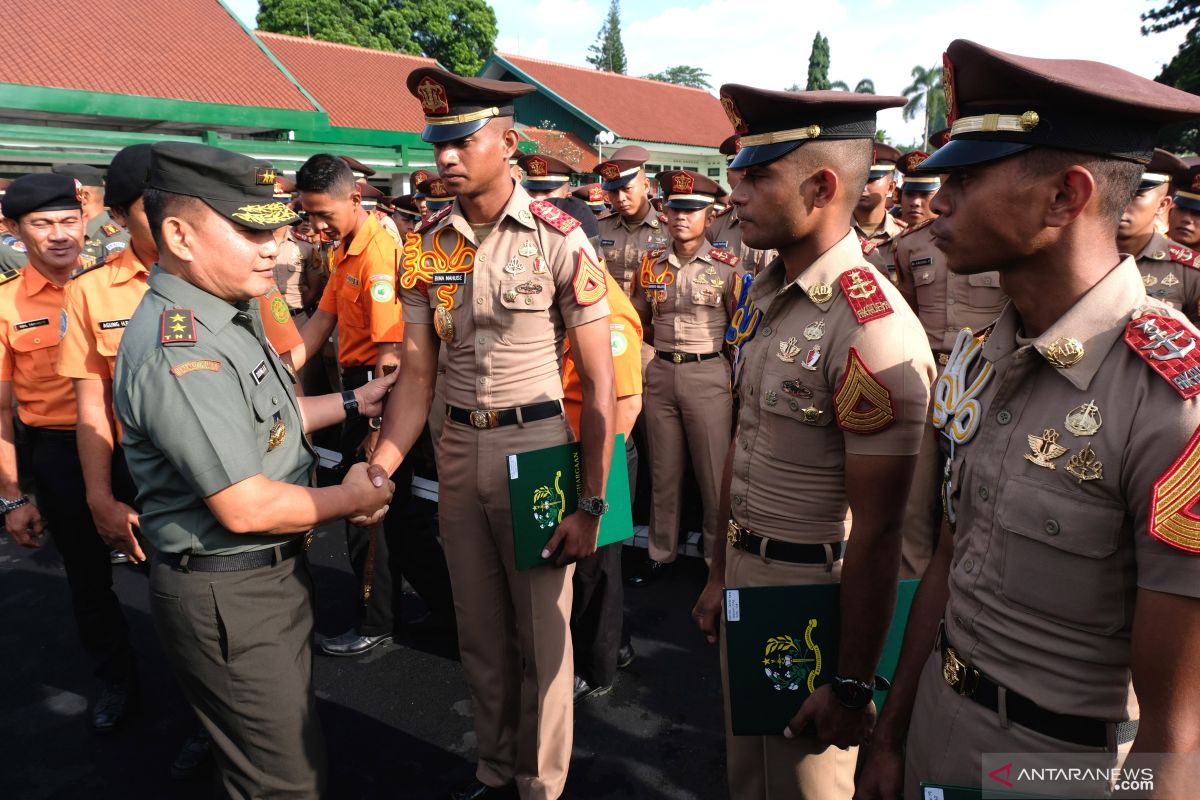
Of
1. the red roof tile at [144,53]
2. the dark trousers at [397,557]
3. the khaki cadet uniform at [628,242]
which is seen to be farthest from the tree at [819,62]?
the dark trousers at [397,557]

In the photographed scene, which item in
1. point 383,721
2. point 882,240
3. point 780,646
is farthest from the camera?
point 882,240

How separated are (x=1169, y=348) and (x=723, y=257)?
4013mm

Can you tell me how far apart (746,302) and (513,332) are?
0.84 meters

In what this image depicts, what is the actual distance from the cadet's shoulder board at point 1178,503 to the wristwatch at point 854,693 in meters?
0.82

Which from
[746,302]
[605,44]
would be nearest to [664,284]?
[746,302]

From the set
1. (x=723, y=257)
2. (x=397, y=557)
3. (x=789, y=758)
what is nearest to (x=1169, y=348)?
(x=789, y=758)

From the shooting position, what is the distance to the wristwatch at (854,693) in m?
1.66

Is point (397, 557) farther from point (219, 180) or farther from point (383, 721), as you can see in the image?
point (219, 180)

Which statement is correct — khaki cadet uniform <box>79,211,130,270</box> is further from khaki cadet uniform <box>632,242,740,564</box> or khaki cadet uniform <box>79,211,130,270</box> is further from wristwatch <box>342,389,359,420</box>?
khaki cadet uniform <box>632,242,740,564</box>

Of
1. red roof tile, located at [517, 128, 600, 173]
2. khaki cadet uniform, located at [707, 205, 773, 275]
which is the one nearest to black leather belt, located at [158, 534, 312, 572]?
khaki cadet uniform, located at [707, 205, 773, 275]

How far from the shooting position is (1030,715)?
1.23 metres

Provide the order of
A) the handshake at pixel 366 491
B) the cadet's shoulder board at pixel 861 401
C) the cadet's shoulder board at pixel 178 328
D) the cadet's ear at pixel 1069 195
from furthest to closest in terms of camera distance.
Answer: the handshake at pixel 366 491 → the cadet's shoulder board at pixel 178 328 → the cadet's shoulder board at pixel 861 401 → the cadet's ear at pixel 1069 195

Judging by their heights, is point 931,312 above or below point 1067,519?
below

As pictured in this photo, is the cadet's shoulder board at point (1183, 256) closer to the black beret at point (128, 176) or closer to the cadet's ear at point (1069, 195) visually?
the cadet's ear at point (1069, 195)
